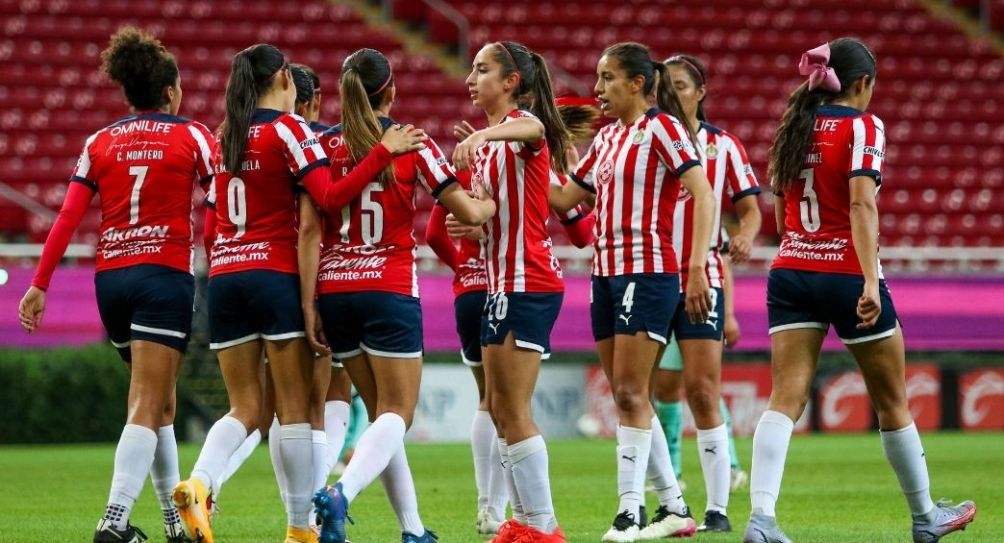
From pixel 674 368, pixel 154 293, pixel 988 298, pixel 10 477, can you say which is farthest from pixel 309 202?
pixel 988 298

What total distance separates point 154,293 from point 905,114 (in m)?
19.8

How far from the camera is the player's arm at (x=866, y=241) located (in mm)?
6023

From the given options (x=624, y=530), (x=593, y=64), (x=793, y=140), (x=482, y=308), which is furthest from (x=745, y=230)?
(x=593, y=64)

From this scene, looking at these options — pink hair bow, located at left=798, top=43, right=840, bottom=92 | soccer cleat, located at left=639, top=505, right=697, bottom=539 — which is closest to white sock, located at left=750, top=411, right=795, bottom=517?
soccer cleat, located at left=639, top=505, right=697, bottom=539

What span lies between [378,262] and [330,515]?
3.49 feet

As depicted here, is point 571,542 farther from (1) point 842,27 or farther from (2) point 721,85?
(1) point 842,27

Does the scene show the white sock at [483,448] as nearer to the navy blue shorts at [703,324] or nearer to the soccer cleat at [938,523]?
the navy blue shorts at [703,324]

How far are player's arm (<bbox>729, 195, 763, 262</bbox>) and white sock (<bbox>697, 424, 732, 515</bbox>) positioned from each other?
3.02 ft

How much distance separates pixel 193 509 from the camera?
228 inches

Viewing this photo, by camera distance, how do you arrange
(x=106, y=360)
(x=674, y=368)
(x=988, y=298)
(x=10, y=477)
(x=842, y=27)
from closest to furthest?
(x=674, y=368) → (x=10, y=477) → (x=106, y=360) → (x=988, y=298) → (x=842, y=27)

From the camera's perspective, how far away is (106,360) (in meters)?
15.3

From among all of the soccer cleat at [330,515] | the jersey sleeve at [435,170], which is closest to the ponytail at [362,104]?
the jersey sleeve at [435,170]

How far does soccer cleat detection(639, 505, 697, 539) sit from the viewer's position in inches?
277

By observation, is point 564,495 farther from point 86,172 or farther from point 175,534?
point 86,172
